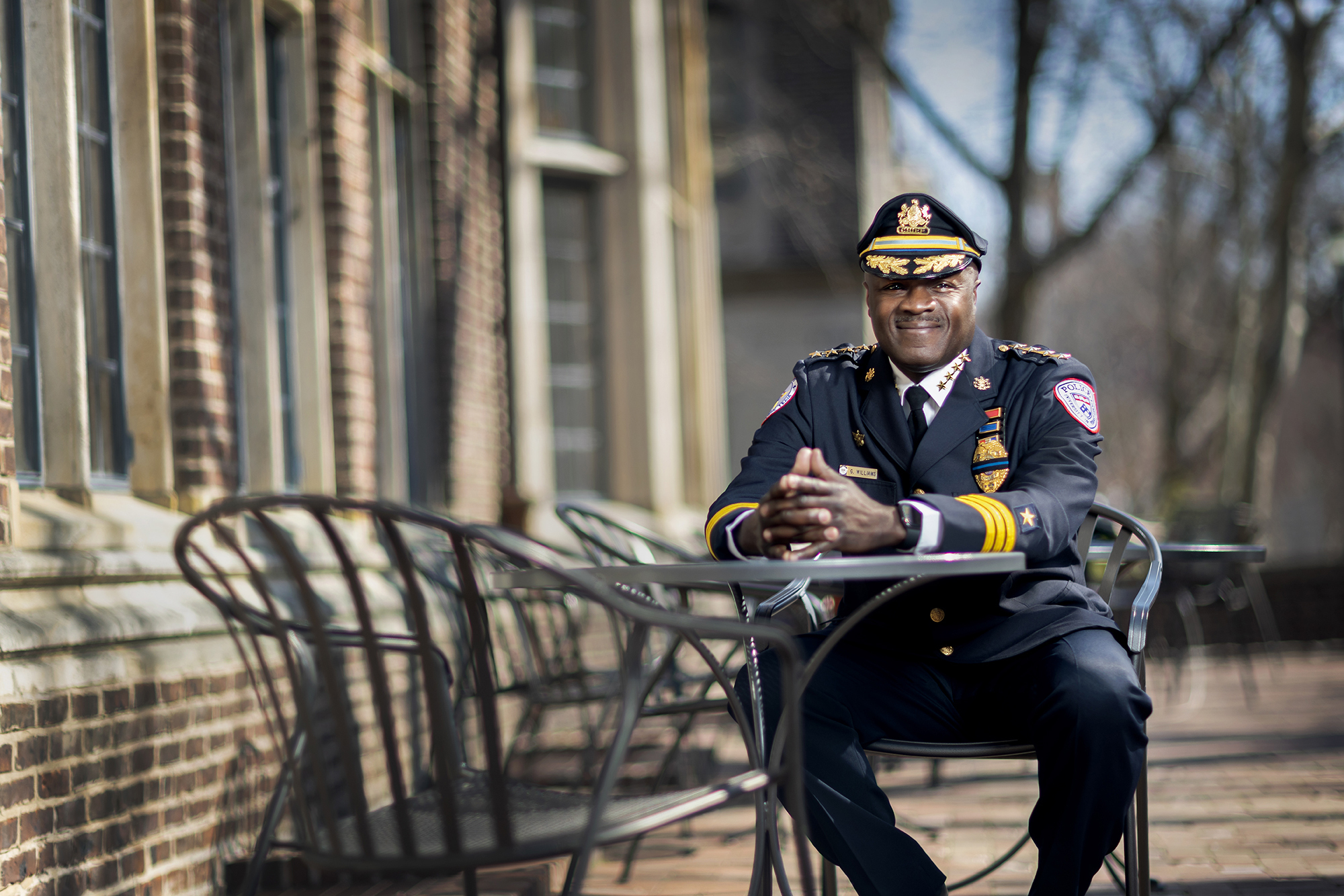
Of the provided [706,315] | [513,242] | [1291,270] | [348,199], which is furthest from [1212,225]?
[348,199]

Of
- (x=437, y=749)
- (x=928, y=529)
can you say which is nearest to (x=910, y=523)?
(x=928, y=529)

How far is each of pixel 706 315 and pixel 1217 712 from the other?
4284 mm

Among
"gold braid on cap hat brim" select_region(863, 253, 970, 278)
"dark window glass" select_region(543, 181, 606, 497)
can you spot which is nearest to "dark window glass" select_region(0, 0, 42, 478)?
"gold braid on cap hat brim" select_region(863, 253, 970, 278)

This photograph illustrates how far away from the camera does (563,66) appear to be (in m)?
7.15

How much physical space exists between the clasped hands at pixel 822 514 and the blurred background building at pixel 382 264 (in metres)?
1.43

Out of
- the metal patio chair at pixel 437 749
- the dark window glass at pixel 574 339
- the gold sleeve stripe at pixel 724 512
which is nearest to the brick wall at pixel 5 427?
the metal patio chair at pixel 437 749

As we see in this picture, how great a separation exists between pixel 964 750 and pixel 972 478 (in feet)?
1.69

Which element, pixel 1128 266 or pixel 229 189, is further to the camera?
pixel 1128 266

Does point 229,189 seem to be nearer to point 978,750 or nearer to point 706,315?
point 978,750

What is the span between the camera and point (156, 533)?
3.18m

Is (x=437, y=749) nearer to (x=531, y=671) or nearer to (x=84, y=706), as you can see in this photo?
(x=84, y=706)

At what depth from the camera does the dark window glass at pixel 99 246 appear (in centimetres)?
325

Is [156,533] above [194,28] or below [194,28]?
below

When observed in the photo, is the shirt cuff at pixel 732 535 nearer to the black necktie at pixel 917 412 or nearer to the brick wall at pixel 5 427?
the black necktie at pixel 917 412
